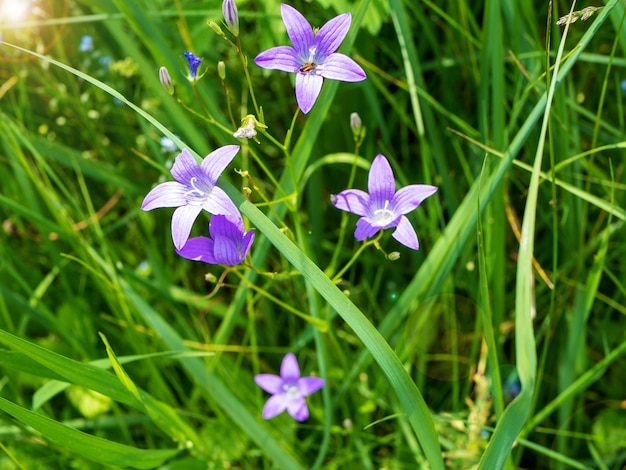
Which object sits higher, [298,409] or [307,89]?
[307,89]

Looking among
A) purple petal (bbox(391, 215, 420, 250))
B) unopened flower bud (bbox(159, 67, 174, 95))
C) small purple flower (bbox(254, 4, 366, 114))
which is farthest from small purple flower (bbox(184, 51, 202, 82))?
purple petal (bbox(391, 215, 420, 250))

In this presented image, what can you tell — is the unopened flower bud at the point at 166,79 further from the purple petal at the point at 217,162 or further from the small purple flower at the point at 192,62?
the purple petal at the point at 217,162

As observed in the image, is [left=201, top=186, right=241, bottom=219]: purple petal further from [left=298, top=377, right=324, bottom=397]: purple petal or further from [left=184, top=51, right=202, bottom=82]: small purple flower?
[left=298, top=377, right=324, bottom=397]: purple petal

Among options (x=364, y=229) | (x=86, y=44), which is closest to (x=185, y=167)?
Result: (x=364, y=229)

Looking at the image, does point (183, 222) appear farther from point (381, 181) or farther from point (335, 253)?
point (335, 253)

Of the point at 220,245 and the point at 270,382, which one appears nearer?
the point at 220,245

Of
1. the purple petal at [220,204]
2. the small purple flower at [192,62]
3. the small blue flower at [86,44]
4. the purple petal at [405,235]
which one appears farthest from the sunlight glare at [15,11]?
the purple petal at [405,235]

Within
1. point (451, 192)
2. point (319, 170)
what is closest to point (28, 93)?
point (319, 170)
